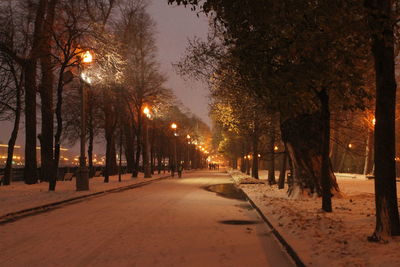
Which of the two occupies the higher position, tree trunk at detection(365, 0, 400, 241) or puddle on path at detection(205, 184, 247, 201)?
tree trunk at detection(365, 0, 400, 241)

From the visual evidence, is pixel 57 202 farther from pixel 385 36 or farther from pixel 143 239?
pixel 385 36

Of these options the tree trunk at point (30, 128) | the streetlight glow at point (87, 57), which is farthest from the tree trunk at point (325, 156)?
the tree trunk at point (30, 128)

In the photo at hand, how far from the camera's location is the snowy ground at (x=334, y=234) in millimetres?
6910

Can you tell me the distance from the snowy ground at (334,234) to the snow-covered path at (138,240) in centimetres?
45

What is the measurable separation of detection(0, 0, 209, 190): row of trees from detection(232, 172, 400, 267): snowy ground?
515 inches

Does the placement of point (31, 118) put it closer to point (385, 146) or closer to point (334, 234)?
point (334, 234)

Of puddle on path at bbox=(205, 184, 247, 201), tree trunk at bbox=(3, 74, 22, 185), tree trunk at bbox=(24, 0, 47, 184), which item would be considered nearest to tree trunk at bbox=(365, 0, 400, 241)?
puddle on path at bbox=(205, 184, 247, 201)

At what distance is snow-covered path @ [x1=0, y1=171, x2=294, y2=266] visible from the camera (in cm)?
738

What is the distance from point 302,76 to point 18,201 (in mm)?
12543

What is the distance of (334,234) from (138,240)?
152 inches

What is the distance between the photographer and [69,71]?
77.4 ft

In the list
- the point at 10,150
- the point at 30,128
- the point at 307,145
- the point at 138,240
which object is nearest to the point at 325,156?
the point at 307,145

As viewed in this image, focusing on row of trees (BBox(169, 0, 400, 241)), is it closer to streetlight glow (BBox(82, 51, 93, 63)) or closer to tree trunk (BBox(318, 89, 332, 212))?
tree trunk (BBox(318, 89, 332, 212))

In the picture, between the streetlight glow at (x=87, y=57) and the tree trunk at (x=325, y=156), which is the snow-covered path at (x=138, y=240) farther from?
the streetlight glow at (x=87, y=57)
